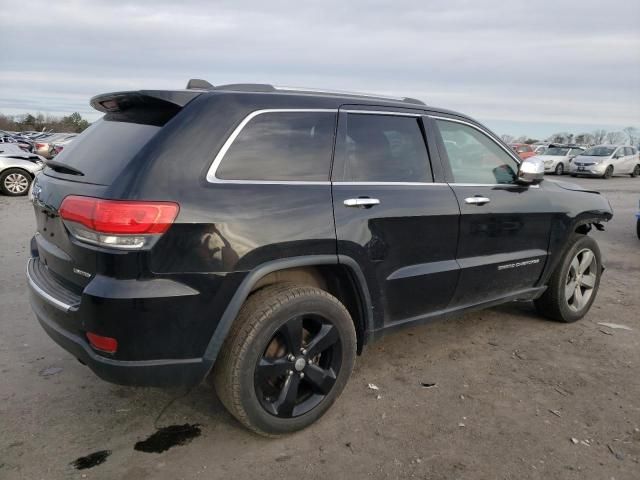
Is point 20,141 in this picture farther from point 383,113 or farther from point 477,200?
point 477,200

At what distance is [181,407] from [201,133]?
1716 mm

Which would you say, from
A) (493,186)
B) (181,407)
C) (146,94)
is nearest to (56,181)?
(146,94)

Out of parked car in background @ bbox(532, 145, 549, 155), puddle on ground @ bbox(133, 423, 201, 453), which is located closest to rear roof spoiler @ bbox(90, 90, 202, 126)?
puddle on ground @ bbox(133, 423, 201, 453)

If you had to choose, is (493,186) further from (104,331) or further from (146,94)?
(104,331)

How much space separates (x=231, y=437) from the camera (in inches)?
116

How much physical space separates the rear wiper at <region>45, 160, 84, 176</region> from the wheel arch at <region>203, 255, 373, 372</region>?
3.46 ft

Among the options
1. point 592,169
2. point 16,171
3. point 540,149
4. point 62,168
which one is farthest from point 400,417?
point 540,149

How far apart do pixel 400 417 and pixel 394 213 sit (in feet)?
4.04

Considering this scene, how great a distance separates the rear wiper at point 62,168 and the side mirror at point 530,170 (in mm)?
3056

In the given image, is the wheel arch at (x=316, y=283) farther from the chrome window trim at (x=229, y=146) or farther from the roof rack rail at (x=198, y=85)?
the roof rack rail at (x=198, y=85)

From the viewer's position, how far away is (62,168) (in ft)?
9.57

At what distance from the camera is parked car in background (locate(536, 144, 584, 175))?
2533 centimetres

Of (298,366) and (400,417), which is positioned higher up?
(298,366)

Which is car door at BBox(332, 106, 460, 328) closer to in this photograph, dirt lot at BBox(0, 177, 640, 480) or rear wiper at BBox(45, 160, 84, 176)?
dirt lot at BBox(0, 177, 640, 480)
